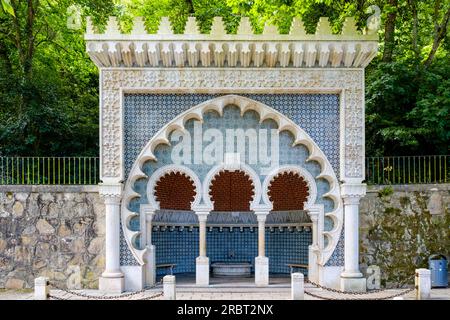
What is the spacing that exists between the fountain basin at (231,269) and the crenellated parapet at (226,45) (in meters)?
5.25

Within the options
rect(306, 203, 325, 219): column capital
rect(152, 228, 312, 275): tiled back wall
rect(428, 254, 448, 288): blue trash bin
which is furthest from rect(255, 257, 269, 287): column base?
rect(428, 254, 448, 288): blue trash bin

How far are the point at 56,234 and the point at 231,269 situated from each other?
4468 millimetres

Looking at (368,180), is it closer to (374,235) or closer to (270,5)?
(374,235)

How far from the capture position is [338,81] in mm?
11984

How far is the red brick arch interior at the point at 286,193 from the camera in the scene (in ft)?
45.0

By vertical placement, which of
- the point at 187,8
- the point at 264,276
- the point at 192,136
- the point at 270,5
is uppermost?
the point at 187,8

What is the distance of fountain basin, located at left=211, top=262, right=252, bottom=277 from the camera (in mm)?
14086

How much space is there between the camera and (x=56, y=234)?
12.2 metres

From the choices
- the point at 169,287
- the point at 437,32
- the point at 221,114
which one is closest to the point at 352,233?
the point at 221,114

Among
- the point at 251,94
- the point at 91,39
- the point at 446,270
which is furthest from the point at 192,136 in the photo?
the point at 446,270

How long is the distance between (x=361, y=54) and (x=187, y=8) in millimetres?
12089

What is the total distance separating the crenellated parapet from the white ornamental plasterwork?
214 mm

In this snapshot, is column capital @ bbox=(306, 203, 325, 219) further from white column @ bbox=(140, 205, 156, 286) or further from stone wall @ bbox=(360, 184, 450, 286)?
white column @ bbox=(140, 205, 156, 286)
